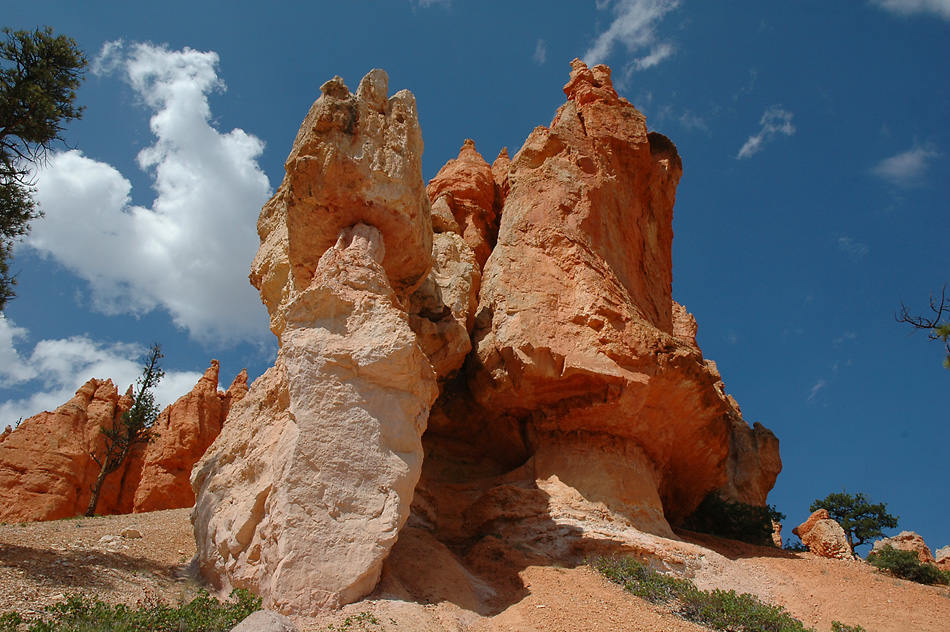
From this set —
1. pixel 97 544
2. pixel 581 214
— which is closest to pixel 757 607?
pixel 581 214

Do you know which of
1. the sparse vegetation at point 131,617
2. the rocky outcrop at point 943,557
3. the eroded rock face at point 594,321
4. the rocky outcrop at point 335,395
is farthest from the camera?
the rocky outcrop at point 943,557

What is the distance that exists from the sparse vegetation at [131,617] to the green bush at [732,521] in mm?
14669

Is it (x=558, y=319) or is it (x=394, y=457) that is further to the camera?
(x=558, y=319)

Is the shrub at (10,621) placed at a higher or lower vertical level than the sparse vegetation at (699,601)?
lower

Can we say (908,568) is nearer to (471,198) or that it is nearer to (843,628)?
(843,628)

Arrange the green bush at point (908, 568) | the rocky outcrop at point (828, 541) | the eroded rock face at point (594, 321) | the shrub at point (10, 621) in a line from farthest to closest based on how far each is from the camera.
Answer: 1. the rocky outcrop at point (828, 541)
2. the green bush at point (908, 568)
3. the eroded rock face at point (594, 321)
4. the shrub at point (10, 621)

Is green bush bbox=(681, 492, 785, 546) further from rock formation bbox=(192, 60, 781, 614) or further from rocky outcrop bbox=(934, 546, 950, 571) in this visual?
rocky outcrop bbox=(934, 546, 950, 571)

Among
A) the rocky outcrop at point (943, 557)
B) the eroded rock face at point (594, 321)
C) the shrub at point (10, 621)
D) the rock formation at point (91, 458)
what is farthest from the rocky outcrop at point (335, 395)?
the rocky outcrop at point (943, 557)

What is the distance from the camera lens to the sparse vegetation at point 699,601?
30.6 ft

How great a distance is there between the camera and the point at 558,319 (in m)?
13.8

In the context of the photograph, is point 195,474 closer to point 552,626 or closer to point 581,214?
point 552,626

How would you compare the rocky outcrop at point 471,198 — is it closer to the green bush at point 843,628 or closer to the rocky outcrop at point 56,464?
the green bush at point 843,628

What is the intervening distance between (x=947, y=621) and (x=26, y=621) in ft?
42.2

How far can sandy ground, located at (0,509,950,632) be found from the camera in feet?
25.9
